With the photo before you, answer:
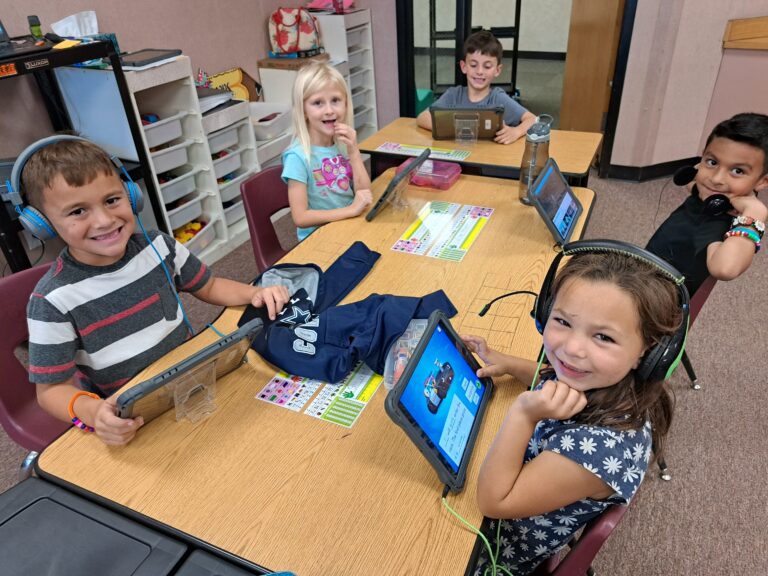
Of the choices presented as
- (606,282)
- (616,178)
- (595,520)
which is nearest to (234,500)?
(595,520)

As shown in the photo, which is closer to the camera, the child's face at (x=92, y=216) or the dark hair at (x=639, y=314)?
the dark hair at (x=639, y=314)

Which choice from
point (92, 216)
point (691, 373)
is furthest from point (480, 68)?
point (92, 216)

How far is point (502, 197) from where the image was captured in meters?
2.05

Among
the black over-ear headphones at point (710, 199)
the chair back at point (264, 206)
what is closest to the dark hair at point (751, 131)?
the black over-ear headphones at point (710, 199)

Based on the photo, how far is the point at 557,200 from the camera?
5.87ft

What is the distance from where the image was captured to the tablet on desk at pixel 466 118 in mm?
2441

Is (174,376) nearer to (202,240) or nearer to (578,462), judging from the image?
(578,462)

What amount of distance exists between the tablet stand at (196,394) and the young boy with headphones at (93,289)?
0.29 feet

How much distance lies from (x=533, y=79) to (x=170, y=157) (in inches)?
198

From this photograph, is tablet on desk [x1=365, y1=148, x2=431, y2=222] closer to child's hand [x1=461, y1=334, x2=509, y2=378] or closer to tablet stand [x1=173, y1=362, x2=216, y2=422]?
child's hand [x1=461, y1=334, x2=509, y2=378]

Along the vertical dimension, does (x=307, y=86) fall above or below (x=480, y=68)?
above

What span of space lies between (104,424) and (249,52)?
3315 millimetres

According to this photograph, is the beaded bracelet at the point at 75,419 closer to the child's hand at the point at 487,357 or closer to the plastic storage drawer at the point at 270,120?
the child's hand at the point at 487,357

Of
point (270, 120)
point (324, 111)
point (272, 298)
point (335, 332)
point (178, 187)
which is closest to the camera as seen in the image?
point (335, 332)
